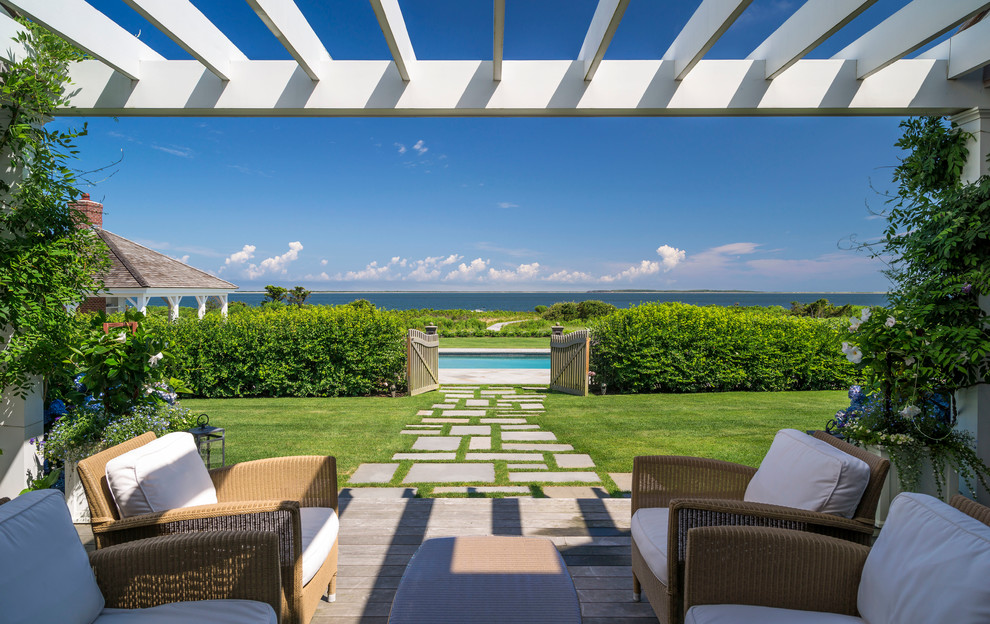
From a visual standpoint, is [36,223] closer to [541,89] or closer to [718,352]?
[541,89]

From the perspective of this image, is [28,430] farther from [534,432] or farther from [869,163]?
[869,163]

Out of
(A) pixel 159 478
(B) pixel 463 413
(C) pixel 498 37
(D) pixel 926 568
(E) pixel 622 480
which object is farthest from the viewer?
(B) pixel 463 413

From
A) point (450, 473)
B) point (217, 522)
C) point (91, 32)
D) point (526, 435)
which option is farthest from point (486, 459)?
point (91, 32)

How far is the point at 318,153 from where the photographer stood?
30.0 metres

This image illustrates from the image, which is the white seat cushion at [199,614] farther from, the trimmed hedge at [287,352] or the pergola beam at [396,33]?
the trimmed hedge at [287,352]

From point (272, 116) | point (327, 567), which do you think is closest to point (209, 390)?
point (272, 116)

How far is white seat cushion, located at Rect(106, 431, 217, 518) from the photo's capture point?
5.92 ft

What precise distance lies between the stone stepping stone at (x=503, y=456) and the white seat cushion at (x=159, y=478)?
2.54m

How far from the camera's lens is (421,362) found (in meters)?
7.99

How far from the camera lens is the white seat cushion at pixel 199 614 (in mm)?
1451

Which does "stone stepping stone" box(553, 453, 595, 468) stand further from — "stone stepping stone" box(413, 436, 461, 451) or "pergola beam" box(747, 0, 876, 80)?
"pergola beam" box(747, 0, 876, 80)

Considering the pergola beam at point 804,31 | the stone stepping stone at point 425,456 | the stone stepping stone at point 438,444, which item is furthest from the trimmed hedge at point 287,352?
the pergola beam at point 804,31

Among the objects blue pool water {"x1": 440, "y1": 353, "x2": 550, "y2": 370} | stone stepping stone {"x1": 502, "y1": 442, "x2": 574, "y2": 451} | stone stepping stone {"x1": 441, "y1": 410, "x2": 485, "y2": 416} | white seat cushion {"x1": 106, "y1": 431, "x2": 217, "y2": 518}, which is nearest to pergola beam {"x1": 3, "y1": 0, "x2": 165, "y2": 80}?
white seat cushion {"x1": 106, "y1": 431, "x2": 217, "y2": 518}

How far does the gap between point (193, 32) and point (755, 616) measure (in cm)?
352
